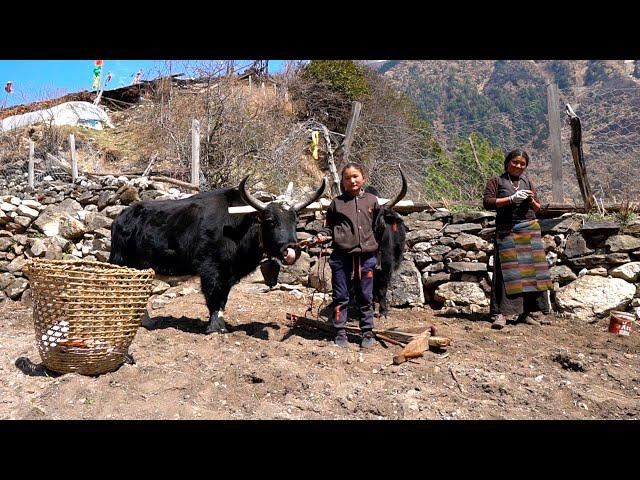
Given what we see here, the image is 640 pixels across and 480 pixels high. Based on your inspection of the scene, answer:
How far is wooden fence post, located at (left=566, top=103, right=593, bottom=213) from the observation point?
5561 mm

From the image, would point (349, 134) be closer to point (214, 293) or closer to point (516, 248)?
point (516, 248)

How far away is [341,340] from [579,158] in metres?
3.58

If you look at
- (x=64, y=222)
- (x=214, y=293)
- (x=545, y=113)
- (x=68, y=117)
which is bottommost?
(x=214, y=293)

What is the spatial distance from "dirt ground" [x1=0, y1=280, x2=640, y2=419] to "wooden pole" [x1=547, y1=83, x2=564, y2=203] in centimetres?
180

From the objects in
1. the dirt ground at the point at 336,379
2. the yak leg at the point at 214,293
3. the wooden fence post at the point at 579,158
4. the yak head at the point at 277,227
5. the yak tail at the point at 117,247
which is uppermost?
the wooden fence post at the point at 579,158

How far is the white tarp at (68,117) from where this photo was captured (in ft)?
52.4

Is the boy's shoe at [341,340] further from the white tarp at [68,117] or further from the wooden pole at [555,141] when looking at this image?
the white tarp at [68,117]

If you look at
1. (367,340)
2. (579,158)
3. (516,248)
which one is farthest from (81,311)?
(579,158)

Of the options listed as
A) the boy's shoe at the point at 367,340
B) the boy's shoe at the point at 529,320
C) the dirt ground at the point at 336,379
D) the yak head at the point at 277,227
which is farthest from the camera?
the boy's shoe at the point at 529,320

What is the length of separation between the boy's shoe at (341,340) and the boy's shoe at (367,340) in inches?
5.6

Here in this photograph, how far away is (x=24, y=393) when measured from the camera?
3295mm

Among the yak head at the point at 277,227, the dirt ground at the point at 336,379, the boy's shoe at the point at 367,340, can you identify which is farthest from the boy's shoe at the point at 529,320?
the yak head at the point at 277,227

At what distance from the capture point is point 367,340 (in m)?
4.37

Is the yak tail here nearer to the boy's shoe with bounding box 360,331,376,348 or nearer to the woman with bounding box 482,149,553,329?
the boy's shoe with bounding box 360,331,376,348
